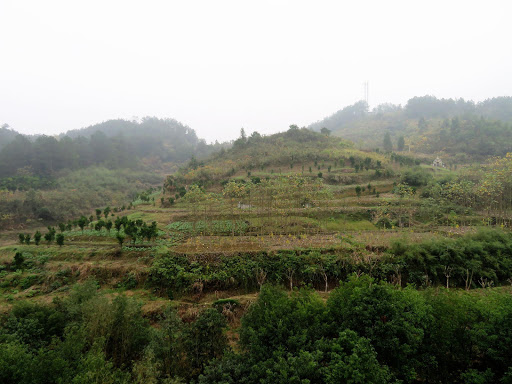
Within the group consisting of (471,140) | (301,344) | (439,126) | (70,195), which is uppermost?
(439,126)

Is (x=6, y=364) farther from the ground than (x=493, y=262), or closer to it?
farther from the ground

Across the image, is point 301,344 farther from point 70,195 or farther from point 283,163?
point 70,195

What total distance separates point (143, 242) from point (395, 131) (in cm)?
10148

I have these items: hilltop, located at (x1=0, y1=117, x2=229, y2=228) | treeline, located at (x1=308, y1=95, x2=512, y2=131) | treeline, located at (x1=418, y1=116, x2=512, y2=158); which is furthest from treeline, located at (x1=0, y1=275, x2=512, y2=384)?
treeline, located at (x1=308, y1=95, x2=512, y2=131)

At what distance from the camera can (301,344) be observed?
8766 mm

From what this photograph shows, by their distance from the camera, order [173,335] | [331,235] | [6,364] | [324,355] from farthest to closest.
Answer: [331,235], [173,335], [324,355], [6,364]

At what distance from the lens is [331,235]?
21.6 metres

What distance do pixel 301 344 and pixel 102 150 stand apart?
97.5m

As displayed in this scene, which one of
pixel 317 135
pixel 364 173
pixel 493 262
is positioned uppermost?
pixel 317 135

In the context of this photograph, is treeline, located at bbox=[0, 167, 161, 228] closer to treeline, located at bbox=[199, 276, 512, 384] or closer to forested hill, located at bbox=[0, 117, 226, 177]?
forested hill, located at bbox=[0, 117, 226, 177]

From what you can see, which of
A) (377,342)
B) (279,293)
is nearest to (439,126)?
(279,293)

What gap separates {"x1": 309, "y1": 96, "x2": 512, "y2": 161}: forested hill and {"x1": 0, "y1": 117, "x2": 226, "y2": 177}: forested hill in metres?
69.1

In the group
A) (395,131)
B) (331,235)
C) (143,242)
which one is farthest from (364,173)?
(395,131)

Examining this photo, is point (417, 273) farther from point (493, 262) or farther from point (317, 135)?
point (317, 135)
